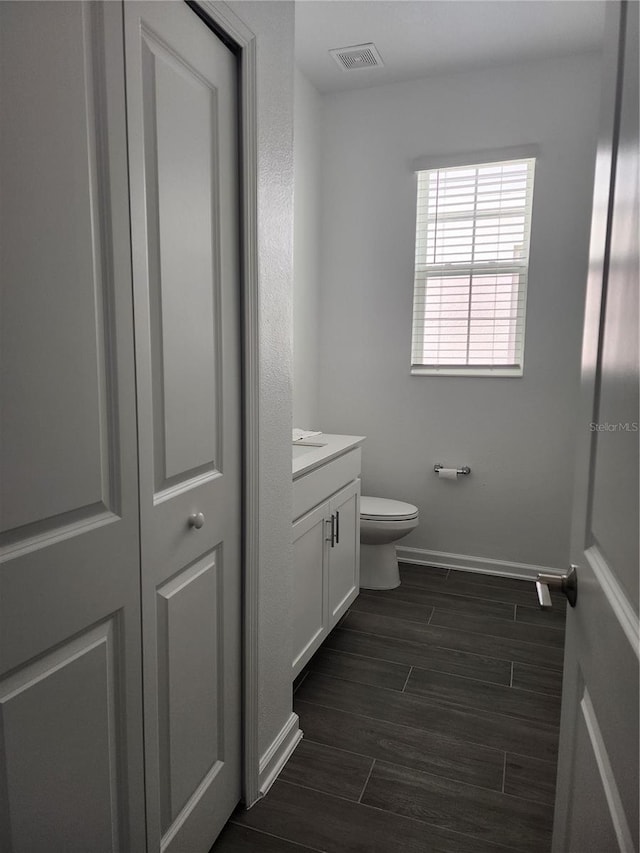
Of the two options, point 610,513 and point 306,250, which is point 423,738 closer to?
point 610,513

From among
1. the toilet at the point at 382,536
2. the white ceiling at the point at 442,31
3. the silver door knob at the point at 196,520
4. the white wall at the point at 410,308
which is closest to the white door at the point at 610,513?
the silver door knob at the point at 196,520

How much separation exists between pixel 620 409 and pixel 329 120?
3217 mm

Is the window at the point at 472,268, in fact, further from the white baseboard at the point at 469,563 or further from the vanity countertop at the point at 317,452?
the white baseboard at the point at 469,563

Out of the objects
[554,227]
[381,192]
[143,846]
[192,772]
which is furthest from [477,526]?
[143,846]

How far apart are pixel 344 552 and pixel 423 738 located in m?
0.81

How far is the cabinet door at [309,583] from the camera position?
1966mm

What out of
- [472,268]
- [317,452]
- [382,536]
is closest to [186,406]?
[317,452]

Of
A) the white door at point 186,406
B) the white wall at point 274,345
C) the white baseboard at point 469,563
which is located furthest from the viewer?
the white baseboard at point 469,563

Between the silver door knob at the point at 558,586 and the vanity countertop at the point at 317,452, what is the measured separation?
1.03 metres

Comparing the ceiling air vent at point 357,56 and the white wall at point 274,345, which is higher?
the ceiling air vent at point 357,56

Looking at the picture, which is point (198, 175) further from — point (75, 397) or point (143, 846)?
point (143, 846)

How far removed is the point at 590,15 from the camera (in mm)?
2500

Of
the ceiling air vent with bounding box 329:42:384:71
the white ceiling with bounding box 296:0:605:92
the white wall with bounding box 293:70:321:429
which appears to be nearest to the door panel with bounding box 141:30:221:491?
the white ceiling with bounding box 296:0:605:92

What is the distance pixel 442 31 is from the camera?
8.66 feet
